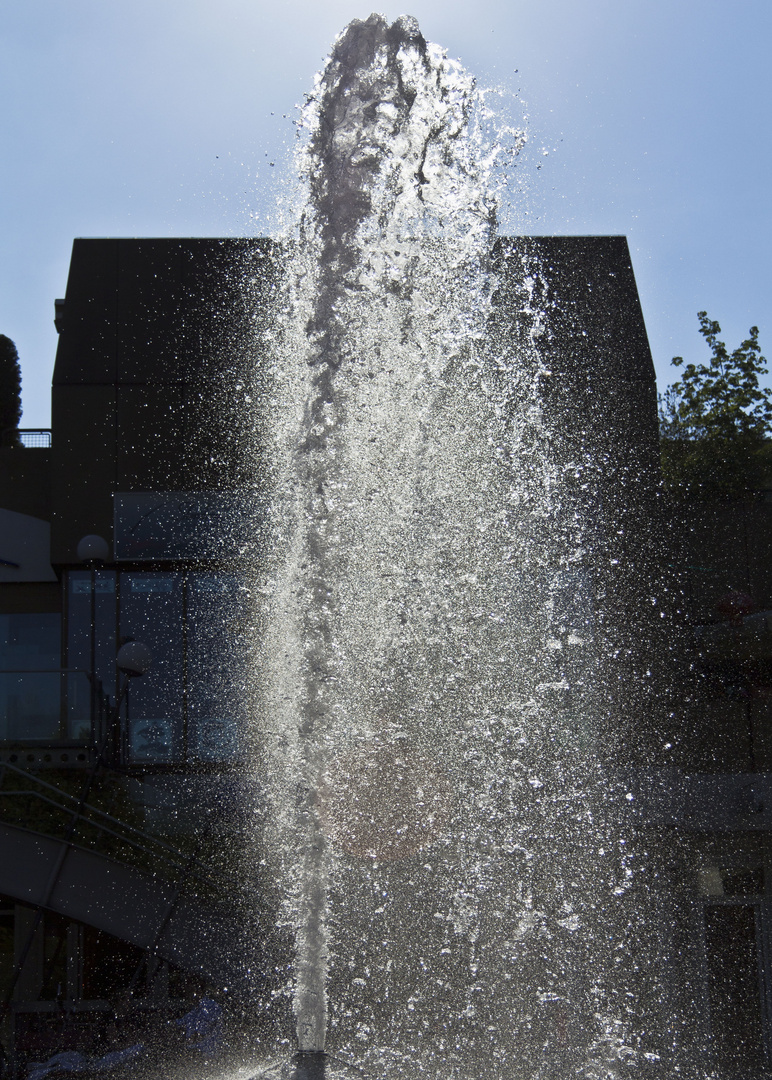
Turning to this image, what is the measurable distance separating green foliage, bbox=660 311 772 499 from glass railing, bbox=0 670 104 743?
11.9 meters

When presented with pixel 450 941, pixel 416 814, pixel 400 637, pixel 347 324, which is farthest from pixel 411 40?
pixel 450 941

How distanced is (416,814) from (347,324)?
3.93 m

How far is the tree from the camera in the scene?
2458cm

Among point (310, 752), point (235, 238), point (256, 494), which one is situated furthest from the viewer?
point (235, 238)

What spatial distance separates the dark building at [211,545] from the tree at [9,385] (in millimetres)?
7428

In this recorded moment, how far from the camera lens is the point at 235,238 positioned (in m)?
18.2

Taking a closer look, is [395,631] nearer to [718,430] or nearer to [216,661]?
[216,661]

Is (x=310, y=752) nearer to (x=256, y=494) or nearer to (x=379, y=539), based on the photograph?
(x=379, y=539)

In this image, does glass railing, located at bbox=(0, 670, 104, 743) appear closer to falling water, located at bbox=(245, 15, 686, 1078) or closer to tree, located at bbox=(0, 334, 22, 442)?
falling water, located at bbox=(245, 15, 686, 1078)

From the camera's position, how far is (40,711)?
10938 millimetres

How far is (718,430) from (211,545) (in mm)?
11394

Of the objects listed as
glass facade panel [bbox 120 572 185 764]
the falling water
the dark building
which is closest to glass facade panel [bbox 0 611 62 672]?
the dark building

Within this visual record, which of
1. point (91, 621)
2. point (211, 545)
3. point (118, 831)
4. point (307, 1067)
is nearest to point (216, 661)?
point (211, 545)

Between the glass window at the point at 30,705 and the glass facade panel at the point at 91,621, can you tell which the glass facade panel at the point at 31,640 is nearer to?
the glass facade panel at the point at 91,621
